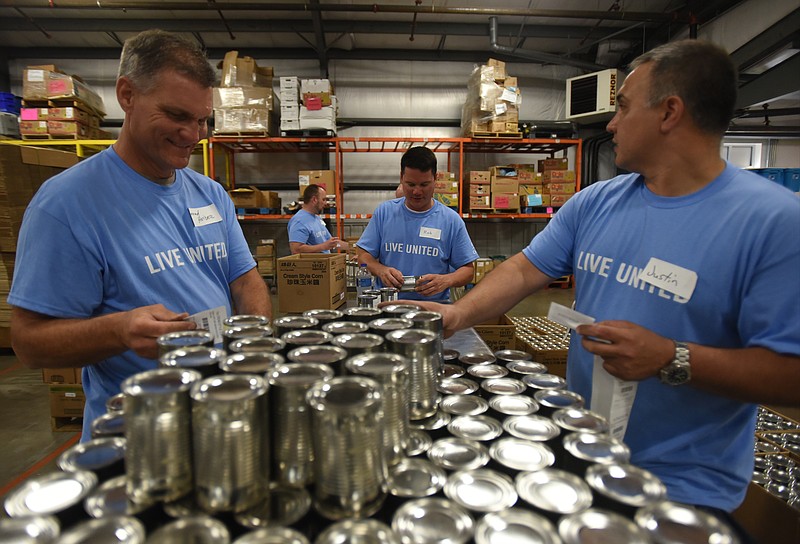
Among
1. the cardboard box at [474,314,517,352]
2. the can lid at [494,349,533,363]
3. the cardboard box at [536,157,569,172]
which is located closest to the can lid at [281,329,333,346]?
the can lid at [494,349,533,363]

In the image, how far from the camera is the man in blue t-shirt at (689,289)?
986 millimetres

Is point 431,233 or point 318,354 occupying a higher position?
point 431,233

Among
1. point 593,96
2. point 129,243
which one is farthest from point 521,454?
point 593,96

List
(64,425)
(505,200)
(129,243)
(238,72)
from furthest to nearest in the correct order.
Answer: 1. (505,200)
2. (238,72)
3. (64,425)
4. (129,243)

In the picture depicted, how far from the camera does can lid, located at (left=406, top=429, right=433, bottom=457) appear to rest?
757 mm

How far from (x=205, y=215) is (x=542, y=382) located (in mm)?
1288

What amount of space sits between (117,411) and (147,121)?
0.92 metres

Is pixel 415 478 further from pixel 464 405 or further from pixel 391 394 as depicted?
pixel 464 405

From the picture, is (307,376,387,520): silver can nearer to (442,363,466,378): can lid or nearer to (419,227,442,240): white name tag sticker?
(442,363,466,378): can lid

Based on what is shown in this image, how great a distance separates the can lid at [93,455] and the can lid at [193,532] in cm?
22

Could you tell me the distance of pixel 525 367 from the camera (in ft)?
3.87

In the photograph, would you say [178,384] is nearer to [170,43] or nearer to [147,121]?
[147,121]

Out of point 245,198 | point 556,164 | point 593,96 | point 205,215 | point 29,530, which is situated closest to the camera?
point 29,530

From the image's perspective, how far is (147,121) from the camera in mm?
1332
